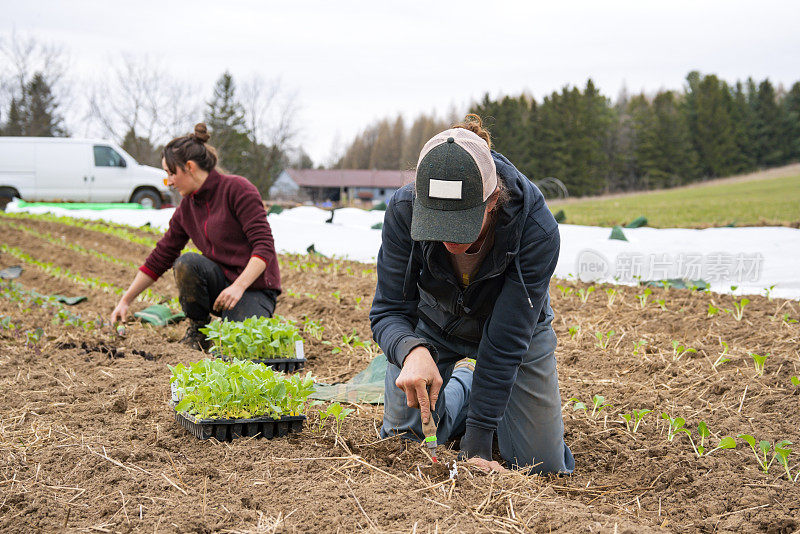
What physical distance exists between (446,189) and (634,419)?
1656mm

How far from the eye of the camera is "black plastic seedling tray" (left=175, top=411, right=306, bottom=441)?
2.38 metres

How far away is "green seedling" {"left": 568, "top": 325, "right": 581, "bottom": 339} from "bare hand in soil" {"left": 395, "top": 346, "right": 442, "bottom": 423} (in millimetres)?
2216

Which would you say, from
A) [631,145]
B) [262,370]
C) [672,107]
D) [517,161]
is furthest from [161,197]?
[672,107]

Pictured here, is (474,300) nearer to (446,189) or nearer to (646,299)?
(446,189)

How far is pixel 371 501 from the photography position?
187cm

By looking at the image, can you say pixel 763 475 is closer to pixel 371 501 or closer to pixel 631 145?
pixel 371 501

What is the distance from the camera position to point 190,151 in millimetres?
3809

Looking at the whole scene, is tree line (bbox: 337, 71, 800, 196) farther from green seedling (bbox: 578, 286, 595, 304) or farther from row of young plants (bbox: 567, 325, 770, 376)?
row of young plants (bbox: 567, 325, 770, 376)

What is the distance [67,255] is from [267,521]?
357 inches

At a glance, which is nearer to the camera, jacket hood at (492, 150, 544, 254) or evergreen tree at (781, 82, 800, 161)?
jacket hood at (492, 150, 544, 254)

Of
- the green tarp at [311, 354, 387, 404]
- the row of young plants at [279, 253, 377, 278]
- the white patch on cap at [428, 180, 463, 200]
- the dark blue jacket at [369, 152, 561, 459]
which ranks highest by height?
the white patch on cap at [428, 180, 463, 200]

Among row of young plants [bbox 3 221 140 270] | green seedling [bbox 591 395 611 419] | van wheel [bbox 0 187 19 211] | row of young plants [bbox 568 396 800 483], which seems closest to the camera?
row of young plants [bbox 568 396 800 483]

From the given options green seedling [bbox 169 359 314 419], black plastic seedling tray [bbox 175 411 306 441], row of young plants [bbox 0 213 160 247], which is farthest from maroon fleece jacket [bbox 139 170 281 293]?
row of young plants [bbox 0 213 160 247]

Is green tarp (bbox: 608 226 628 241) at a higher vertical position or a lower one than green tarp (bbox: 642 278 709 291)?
higher
